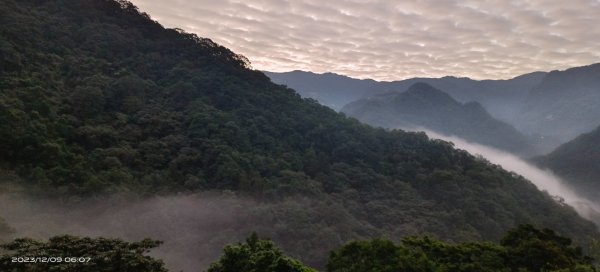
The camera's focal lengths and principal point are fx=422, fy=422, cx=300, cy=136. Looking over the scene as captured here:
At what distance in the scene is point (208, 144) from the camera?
149ft

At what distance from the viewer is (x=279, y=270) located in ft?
45.2

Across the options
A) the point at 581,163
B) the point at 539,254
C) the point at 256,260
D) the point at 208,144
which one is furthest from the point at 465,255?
the point at 581,163

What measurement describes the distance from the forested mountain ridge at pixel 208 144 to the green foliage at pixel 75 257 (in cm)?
1990

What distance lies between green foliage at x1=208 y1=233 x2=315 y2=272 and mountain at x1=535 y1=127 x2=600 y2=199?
11732cm

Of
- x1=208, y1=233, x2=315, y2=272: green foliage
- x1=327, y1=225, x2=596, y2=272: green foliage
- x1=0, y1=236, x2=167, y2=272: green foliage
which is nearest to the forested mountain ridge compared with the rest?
x1=327, y1=225, x2=596, y2=272: green foliage

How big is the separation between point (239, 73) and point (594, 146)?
106716mm

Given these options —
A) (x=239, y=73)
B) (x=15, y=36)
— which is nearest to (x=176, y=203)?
(x=15, y=36)

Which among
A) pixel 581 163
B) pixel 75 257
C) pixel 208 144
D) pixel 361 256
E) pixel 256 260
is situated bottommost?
pixel 361 256

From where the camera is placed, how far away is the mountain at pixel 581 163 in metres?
110

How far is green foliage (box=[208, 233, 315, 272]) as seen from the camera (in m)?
13.8

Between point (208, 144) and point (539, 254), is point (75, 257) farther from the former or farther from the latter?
point (208, 144)

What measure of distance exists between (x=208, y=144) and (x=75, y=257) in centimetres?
3356

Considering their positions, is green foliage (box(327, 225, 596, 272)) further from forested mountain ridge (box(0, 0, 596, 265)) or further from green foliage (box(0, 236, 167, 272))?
forested mountain ridge (box(0, 0, 596, 265))

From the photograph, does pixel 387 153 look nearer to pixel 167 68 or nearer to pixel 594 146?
pixel 167 68
